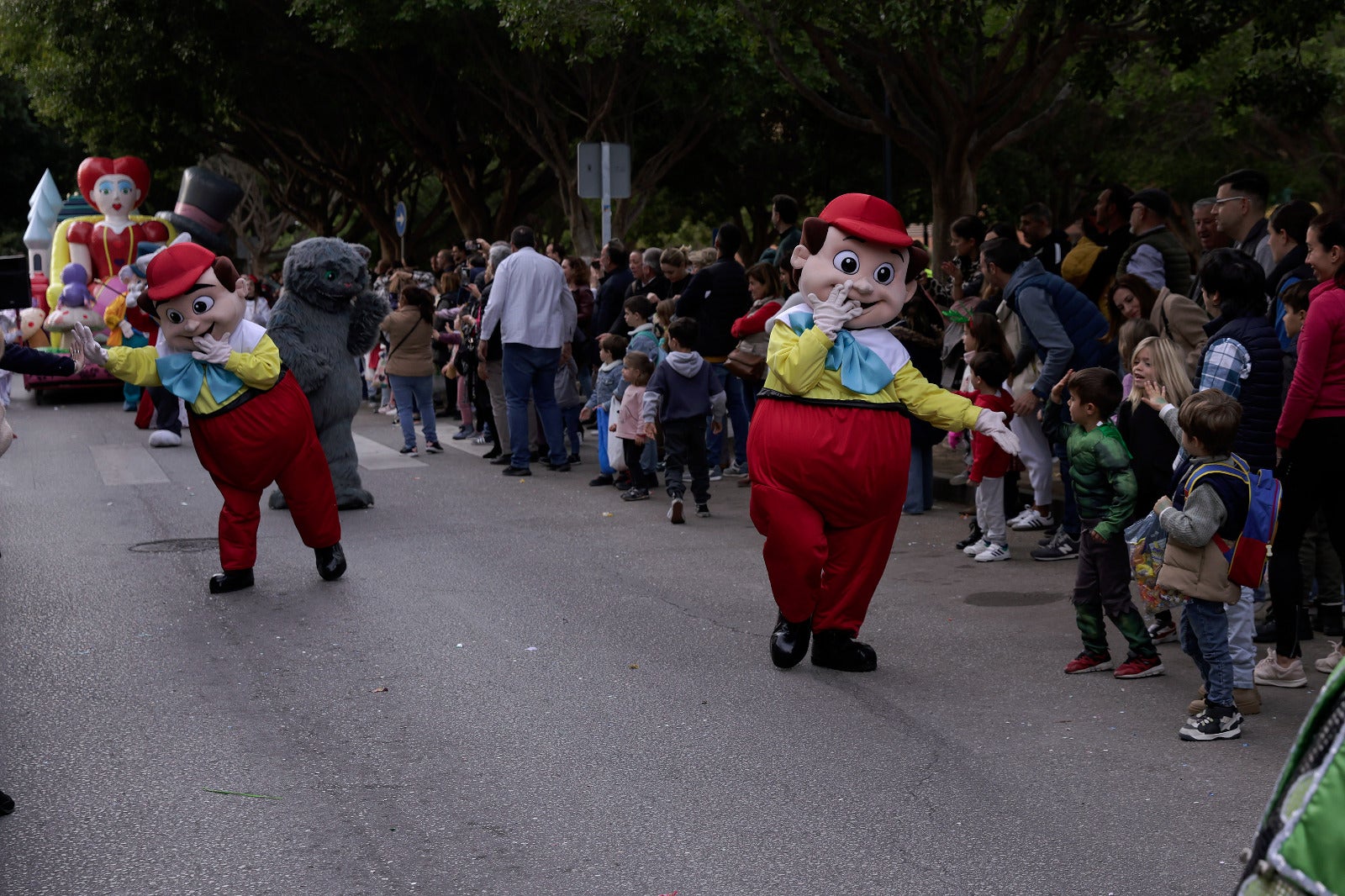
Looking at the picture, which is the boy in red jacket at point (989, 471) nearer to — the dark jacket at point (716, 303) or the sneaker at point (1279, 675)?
the sneaker at point (1279, 675)

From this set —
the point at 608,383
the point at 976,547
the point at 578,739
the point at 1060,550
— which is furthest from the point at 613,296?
the point at 578,739

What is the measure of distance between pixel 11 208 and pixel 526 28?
2940 centimetres

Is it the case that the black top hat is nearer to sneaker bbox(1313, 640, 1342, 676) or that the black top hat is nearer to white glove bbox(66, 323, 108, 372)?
white glove bbox(66, 323, 108, 372)

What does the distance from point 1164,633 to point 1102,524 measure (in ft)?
3.74

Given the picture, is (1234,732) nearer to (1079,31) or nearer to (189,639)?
(189,639)

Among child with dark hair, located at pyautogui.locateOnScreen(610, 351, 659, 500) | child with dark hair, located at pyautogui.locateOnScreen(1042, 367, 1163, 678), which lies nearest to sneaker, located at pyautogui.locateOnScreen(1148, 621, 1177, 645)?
child with dark hair, located at pyautogui.locateOnScreen(1042, 367, 1163, 678)

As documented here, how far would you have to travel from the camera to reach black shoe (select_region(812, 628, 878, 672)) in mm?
6055

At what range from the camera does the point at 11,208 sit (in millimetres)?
39438

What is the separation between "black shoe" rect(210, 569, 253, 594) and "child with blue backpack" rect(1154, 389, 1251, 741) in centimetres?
477

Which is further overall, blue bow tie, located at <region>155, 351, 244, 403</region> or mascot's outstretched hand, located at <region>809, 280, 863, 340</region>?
blue bow tie, located at <region>155, 351, 244, 403</region>

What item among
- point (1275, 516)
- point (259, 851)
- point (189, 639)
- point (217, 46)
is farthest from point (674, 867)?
point (217, 46)

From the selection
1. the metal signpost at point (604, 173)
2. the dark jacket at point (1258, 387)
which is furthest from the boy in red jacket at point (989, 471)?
the metal signpost at point (604, 173)

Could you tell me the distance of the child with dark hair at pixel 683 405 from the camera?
997 centimetres

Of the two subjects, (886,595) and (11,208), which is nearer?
(886,595)
